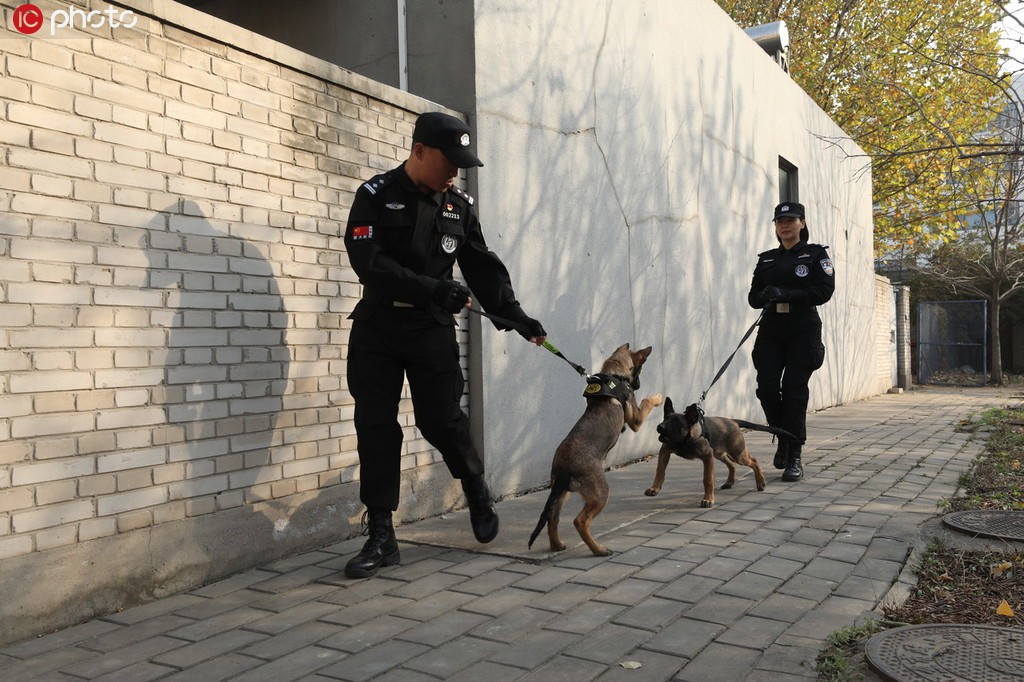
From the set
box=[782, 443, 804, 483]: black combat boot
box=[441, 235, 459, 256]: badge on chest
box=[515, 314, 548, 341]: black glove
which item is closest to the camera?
box=[441, 235, 459, 256]: badge on chest

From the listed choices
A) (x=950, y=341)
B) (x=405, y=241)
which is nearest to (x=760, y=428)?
(x=405, y=241)

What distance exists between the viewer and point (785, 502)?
5.38 meters

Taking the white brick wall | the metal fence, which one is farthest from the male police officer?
the metal fence

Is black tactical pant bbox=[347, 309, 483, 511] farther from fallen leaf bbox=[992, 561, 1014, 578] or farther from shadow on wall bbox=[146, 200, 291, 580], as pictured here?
fallen leaf bbox=[992, 561, 1014, 578]

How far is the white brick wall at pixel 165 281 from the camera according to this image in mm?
3109

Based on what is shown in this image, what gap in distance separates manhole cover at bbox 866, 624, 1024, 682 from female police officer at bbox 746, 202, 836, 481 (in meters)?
3.24

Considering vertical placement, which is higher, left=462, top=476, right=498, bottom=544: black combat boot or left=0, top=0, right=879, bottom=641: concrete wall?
left=0, top=0, right=879, bottom=641: concrete wall

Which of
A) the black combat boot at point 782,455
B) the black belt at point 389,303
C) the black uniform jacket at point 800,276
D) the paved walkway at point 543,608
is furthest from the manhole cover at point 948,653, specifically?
the black uniform jacket at point 800,276

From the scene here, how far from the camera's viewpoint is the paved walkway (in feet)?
9.00

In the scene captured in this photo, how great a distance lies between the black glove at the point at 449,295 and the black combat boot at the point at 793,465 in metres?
3.58

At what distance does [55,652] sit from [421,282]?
1.96 m

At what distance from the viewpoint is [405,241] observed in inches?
152

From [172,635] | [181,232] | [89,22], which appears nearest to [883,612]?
[172,635]

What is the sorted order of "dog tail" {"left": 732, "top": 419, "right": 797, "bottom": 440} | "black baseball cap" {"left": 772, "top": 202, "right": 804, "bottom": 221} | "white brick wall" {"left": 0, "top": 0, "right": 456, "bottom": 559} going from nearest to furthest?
"white brick wall" {"left": 0, "top": 0, "right": 456, "bottom": 559} → "dog tail" {"left": 732, "top": 419, "right": 797, "bottom": 440} → "black baseball cap" {"left": 772, "top": 202, "right": 804, "bottom": 221}
